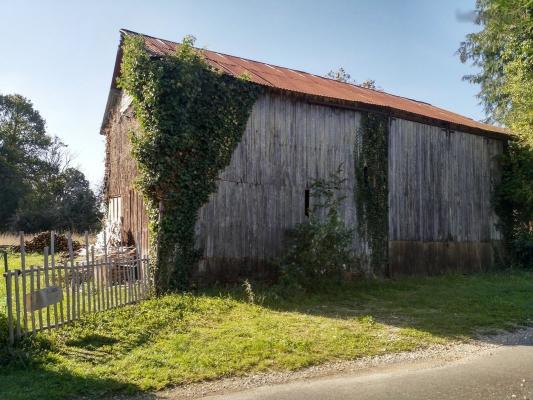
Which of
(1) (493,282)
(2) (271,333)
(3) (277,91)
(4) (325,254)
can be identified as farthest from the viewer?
(1) (493,282)

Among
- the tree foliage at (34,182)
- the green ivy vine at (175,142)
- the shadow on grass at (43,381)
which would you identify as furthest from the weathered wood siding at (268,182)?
the tree foliage at (34,182)

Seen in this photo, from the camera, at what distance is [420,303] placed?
451 inches

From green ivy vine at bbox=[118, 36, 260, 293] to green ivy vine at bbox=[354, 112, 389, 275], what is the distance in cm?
490

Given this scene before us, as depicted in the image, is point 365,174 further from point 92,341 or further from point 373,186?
point 92,341

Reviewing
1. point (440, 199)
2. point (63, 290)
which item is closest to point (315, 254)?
point (63, 290)

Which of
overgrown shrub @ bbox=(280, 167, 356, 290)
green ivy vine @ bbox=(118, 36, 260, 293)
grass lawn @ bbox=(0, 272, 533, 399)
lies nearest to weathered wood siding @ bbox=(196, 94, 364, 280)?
green ivy vine @ bbox=(118, 36, 260, 293)

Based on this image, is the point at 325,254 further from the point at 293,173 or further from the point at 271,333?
the point at 271,333

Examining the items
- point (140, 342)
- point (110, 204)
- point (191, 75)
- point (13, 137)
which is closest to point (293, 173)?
point (191, 75)

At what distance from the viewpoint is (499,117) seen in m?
28.7

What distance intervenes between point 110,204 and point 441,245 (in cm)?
1147

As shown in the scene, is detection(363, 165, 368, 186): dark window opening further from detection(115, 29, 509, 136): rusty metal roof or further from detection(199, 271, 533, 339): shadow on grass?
detection(199, 271, 533, 339): shadow on grass

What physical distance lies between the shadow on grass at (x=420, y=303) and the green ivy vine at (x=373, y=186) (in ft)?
3.87

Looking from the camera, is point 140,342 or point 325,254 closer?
point 140,342

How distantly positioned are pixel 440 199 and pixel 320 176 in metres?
5.64
